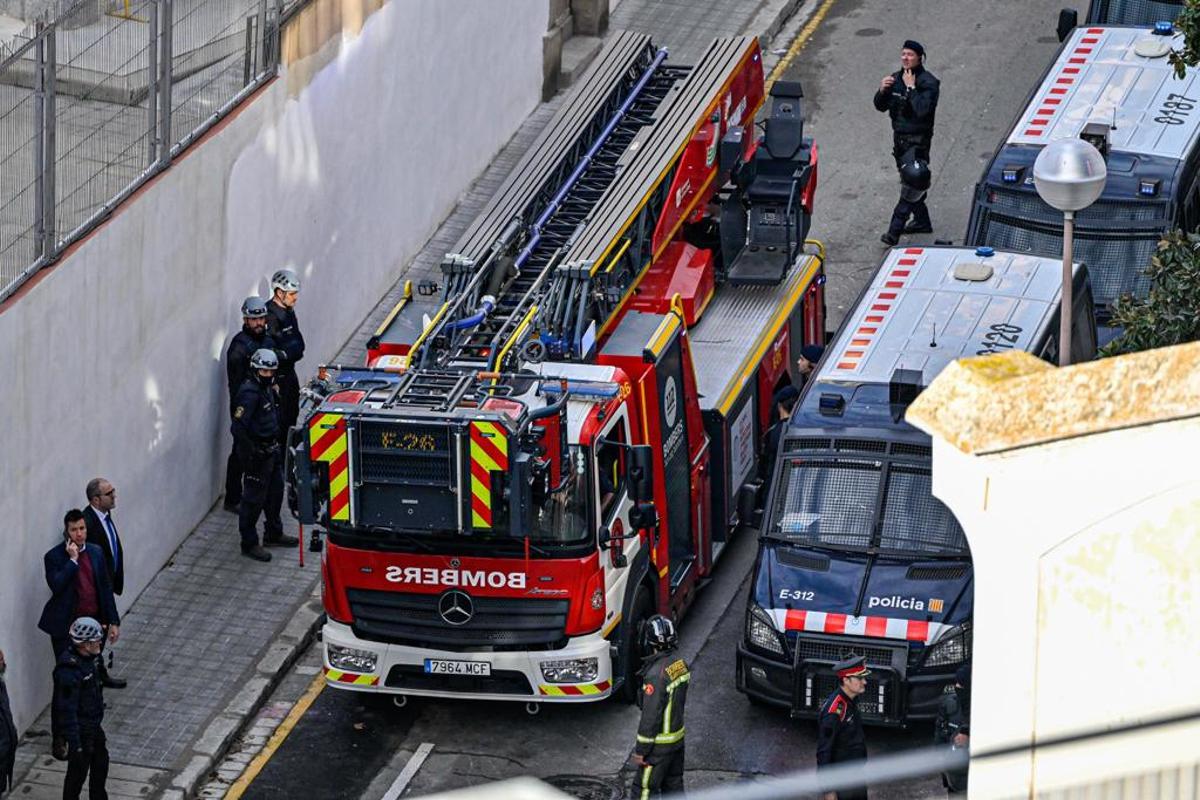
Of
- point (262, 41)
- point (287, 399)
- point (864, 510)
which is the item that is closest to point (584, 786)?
point (864, 510)

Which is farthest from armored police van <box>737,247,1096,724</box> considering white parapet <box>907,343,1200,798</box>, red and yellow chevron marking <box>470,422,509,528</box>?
white parapet <box>907,343,1200,798</box>

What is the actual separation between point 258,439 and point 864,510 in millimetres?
4678

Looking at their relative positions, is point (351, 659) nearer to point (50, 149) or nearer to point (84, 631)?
point (84, 631)

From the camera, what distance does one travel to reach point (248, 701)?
18.6 metres

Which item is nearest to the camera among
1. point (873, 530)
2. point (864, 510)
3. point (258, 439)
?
point (873, 530)

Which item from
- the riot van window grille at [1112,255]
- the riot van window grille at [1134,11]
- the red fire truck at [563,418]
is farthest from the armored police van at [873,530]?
the riot van window grille at [1134,11]

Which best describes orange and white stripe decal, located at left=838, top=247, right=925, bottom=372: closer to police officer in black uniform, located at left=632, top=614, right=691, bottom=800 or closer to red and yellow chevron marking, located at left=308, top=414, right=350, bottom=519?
police officer in black uniform, located at left=632, top=614, right=691, bottom=800

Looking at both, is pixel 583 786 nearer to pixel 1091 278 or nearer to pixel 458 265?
pixel 458 265

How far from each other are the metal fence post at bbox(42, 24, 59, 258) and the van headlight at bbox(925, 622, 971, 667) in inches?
258

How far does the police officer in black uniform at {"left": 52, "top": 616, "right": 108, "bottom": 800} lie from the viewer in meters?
16.8

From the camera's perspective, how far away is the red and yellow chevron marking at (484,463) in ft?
54.2

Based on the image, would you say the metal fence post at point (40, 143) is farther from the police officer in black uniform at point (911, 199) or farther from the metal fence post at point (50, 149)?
the police officer in black uniform at point (911, 199)

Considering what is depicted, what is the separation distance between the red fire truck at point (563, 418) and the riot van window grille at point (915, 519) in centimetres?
101

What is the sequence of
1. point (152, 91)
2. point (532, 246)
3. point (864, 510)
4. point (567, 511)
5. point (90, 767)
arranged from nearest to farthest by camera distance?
1. point (90, 767)
2. point (567, 511)
3. point (864, 510)
4. point (532, 246)
5. point (152, 91)
